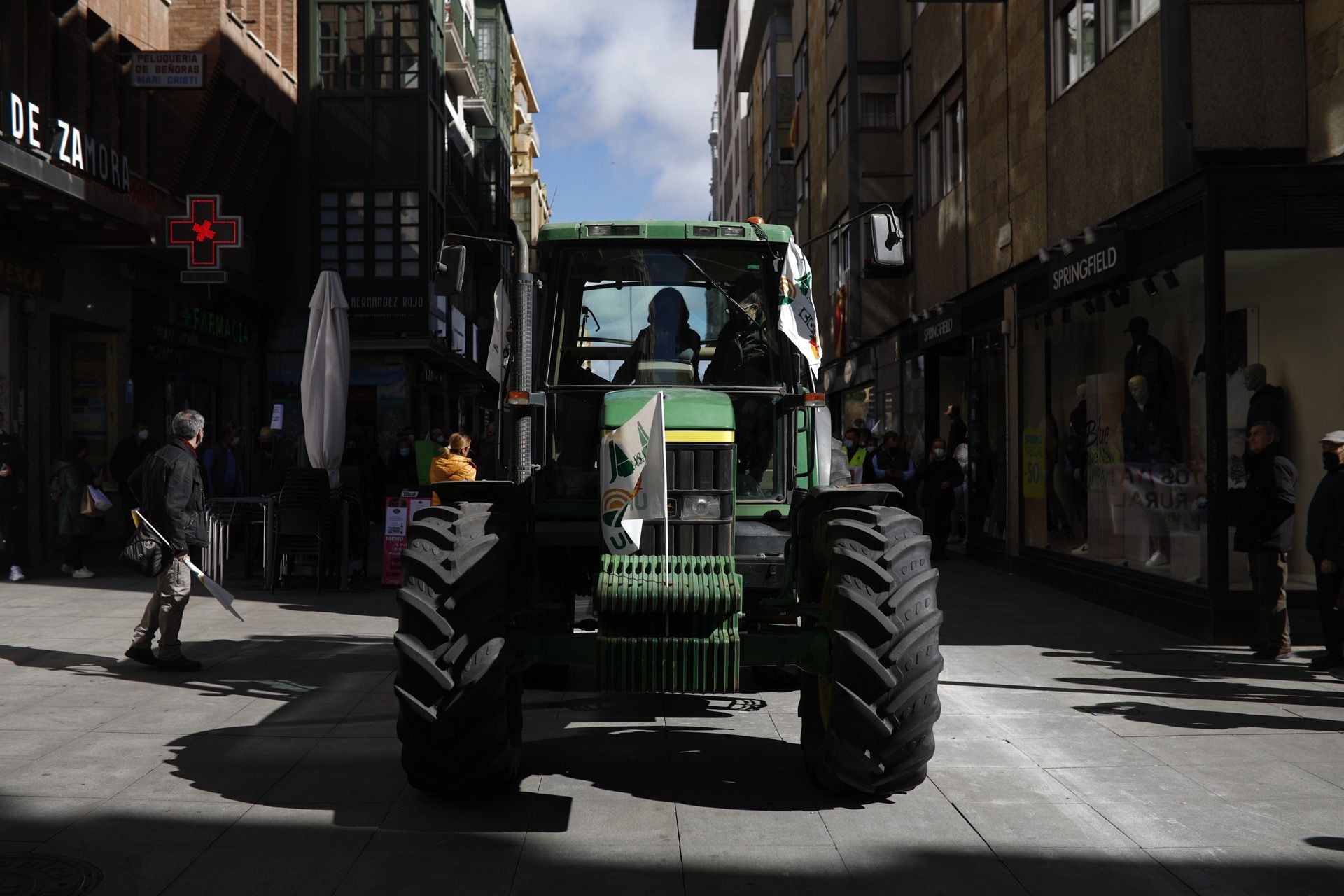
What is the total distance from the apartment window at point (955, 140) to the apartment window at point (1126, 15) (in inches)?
231

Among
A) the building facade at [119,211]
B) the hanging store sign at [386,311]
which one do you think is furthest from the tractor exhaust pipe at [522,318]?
the hanging store sign at [386,311]

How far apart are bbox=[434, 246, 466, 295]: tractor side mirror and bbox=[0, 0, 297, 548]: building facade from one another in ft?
30.1

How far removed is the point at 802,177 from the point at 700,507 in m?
32.0

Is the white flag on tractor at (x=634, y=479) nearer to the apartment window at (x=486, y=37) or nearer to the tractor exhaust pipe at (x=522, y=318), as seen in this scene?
the tractor exhaust pipe at (x=522, y=318)

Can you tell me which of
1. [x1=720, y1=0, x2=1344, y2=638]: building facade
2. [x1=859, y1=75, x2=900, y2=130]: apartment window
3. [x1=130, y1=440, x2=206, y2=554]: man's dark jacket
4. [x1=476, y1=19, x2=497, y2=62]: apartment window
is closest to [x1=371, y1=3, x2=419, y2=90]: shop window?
[x1=859, y1=75, x2=900, y2=130]: apartment window

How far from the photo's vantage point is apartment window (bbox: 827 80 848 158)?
90.3ft

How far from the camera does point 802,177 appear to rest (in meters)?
37.0

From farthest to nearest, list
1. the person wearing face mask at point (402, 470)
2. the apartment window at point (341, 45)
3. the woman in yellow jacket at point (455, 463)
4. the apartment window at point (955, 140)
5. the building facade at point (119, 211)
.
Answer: the apartment window at point (341, 45)
the person wearing face mask at point (402, 470)
the apartment window at point (955, 140)
the building facade at point (119, 211)
the woman in yellow jacket at point (455, 463)

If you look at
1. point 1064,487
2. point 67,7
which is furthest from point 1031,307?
point 67,7

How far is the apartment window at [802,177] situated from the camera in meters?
35.7

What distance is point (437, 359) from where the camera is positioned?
35.0m

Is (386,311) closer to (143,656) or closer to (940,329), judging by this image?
(940,329)

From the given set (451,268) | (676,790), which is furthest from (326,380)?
(676,790)

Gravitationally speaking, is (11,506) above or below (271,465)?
below
